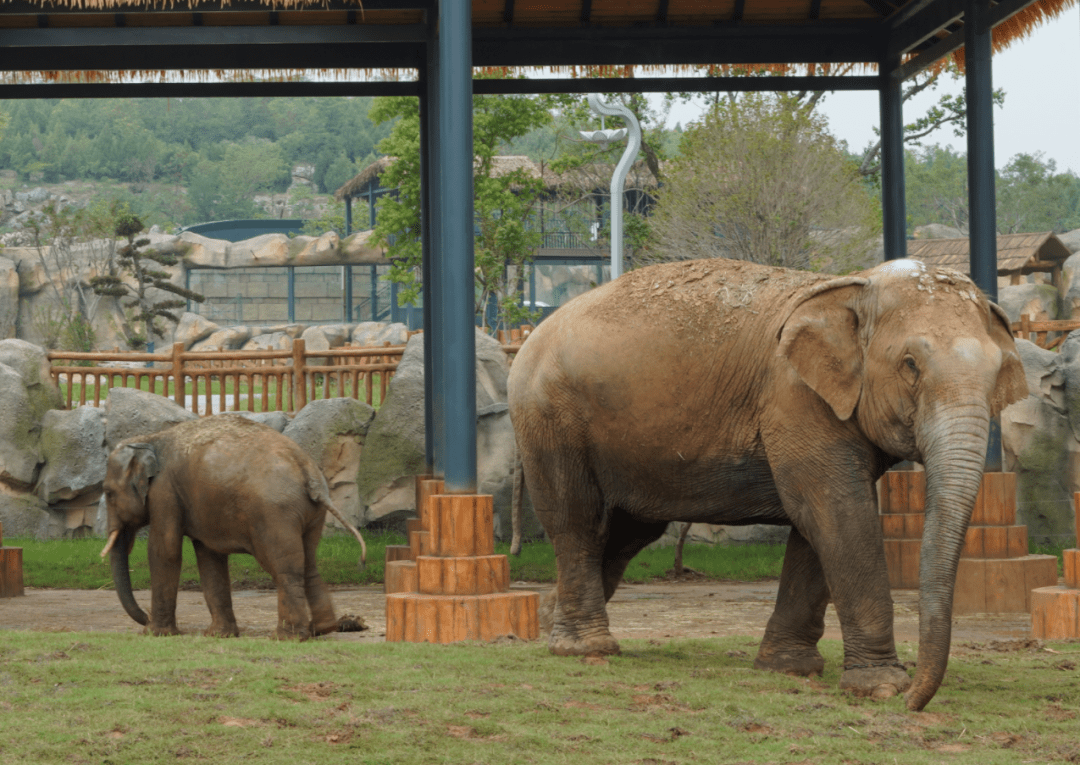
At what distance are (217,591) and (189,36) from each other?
410 cm

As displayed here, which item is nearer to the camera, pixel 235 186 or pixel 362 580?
pixel 362 580

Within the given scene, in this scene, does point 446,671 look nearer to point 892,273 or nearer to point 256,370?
point 892,273

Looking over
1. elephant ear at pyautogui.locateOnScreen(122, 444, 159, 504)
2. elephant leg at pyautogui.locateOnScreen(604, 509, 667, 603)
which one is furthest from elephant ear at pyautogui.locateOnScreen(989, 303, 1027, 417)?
elephant ear at pyautogui.locateOnScreen(122, 444, 159, 504)

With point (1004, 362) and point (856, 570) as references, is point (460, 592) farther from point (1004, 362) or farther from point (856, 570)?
point (1004, 362)

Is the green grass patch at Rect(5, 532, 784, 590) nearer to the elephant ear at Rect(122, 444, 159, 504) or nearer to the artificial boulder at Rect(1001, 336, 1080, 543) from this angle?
the artificial boulder at Rect(1001, 336, 1080, 543)

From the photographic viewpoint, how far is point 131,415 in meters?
14.8

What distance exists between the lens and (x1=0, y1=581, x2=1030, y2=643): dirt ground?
799 cm

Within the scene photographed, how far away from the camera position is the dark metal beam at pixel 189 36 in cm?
927

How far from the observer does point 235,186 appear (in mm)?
98188

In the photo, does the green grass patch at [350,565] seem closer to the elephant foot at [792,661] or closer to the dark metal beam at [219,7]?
the dark metal beam at [219,7]

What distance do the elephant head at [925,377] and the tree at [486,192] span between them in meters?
26.4

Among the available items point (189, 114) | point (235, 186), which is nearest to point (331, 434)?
point (235, 186)

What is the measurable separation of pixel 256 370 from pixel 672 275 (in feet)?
38.6

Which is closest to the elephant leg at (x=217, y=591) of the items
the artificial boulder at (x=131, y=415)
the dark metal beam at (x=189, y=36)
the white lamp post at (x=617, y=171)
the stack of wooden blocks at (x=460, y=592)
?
the stack of wooden blocks at (x=460, y=592)
